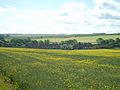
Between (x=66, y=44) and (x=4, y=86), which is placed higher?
(x=4, y=86)

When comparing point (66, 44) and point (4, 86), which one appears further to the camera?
point (66, 44)

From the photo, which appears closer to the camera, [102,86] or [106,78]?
[102,86]

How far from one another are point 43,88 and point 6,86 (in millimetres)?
3054

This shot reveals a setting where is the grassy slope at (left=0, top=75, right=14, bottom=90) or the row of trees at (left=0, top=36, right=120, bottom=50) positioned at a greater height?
the grassy slope at (left=0, top=75, right=14, bottom=90)

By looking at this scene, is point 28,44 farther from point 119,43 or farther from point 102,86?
point 102,86

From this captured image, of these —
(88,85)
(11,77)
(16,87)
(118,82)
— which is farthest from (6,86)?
(118,82)

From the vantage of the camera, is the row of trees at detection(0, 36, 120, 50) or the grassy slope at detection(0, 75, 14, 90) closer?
the grassy slope at detection(0, 75, 14, 90)

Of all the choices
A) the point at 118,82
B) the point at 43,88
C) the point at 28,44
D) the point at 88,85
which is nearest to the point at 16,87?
the point at 43,88

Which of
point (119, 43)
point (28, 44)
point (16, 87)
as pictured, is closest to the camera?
point (16, 87)

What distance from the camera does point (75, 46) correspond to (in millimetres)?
115938

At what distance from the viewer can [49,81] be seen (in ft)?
77.6

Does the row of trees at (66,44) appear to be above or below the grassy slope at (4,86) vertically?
below

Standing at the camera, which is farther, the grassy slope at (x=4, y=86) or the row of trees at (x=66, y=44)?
the row of trees at (x=66, y=44)

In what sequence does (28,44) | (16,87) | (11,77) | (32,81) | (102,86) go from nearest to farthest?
(16,87) → (102,86) → (32,81) → (11,77) → (28,44)
